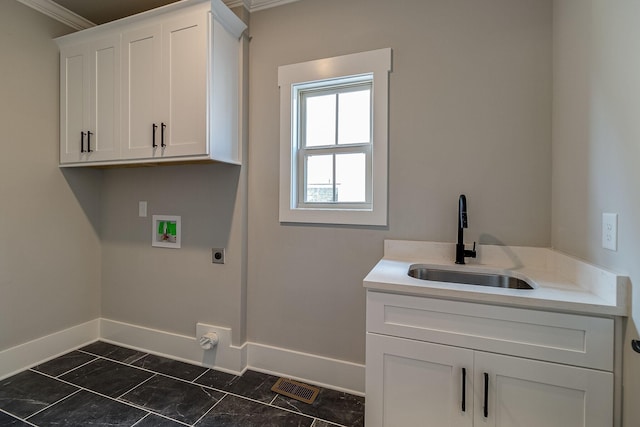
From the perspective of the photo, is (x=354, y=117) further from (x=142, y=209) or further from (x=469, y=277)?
(x=142, y=209)

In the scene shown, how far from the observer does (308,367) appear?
1925 mm

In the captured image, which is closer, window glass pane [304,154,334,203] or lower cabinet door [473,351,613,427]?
lower cabinet door [473,351,613,427]

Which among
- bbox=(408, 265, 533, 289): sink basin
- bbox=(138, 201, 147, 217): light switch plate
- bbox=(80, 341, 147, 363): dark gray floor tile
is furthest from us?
bbox=(138, 201, 147, 217): light switch plate

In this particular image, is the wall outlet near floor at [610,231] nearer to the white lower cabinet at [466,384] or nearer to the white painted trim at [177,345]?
the white lower cabinet at [466,384]

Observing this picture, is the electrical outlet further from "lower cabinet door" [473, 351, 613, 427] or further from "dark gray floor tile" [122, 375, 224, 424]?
"lower cabinet door" [473, 351, 613, 427]

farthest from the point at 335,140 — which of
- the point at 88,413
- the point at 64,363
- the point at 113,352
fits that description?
the point at 64,363

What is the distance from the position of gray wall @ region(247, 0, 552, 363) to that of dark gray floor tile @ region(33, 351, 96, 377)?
1.30 meters

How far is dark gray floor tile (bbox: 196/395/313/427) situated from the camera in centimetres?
152

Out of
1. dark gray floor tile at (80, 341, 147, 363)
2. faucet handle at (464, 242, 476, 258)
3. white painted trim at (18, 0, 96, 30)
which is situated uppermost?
white painted trim at (18, 0, 96, 30)

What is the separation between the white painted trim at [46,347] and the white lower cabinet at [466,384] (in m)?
2.42

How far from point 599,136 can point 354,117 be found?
1.22 m

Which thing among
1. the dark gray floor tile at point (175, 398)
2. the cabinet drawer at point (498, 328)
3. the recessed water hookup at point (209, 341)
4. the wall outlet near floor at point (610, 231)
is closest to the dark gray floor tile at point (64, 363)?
the dark gray floor tile at point (175, 398)

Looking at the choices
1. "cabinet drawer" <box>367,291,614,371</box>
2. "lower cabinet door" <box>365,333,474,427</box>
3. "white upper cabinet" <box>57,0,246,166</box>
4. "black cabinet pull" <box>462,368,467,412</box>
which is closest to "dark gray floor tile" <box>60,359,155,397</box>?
"white upper cabinet" <box>57,0,246,166</box>

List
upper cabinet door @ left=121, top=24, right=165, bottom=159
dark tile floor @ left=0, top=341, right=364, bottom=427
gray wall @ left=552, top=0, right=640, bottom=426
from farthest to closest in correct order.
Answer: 1. upper cabinet door @ left=121, top=24, right=165, bottom=159
2. dark tile floor @ left=0, top=341, right=364, bottom=427
3. gray wall @ left=552, top=0, right=640, bottom=426
